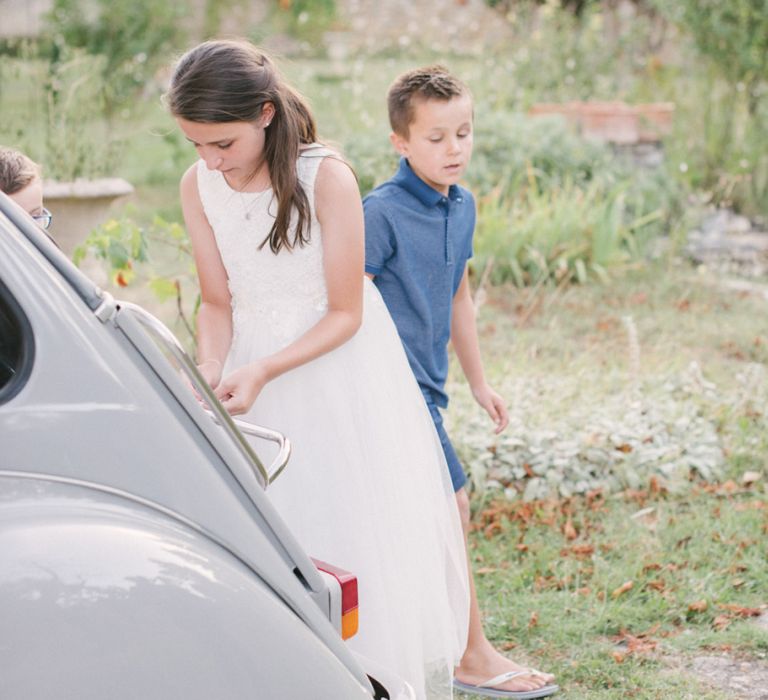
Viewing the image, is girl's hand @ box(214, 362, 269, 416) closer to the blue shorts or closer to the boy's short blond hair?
the blue shorts

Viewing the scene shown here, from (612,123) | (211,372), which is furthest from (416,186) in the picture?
(612,123)

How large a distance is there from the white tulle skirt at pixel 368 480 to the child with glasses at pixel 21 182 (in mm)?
538

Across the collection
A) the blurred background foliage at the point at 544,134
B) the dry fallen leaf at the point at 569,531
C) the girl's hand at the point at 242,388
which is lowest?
the dry fallen leaf at the point at 569,531

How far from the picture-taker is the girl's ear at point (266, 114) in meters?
2.47

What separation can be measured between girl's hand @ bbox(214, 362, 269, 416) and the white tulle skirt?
0.21 m

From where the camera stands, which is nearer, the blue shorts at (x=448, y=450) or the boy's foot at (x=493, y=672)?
the blue shorts at (x=448, y=450)

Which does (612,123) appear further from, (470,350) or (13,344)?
(13,344)

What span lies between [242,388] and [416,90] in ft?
3.56

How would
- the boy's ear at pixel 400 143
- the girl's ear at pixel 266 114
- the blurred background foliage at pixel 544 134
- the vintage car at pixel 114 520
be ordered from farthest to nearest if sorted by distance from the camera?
the blurred background foliage at pixel 544 134, the boy's ear at pixel 400 143, the girl's ear at pixel 266 114, the vintage car at pixel 114 520

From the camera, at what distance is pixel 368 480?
2566mm

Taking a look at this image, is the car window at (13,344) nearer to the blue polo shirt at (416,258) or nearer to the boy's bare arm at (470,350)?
the blue polo shirt at (416,258)

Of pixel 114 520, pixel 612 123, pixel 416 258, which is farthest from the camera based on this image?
pixel 612 123

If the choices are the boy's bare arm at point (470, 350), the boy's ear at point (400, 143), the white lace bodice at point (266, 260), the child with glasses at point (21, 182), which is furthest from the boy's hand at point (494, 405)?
the child with glasses at point (21, 182)

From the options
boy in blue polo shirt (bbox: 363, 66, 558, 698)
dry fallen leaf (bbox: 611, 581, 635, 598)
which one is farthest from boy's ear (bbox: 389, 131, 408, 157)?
dry fallen leaf (bbox: 611, 581, 635, 598)
